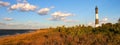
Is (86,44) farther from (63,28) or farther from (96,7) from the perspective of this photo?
(96,7)

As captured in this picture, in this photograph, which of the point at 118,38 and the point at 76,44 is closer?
the point at 76,44

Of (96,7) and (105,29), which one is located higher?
(96,7)

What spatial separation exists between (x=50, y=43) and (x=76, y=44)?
1645 millimetres

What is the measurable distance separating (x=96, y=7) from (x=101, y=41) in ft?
44.6

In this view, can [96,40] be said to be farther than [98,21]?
No

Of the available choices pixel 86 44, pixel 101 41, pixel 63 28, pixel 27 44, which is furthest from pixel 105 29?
pixel 27 44

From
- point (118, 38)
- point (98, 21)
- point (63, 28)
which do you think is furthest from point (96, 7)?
point (118, 38)

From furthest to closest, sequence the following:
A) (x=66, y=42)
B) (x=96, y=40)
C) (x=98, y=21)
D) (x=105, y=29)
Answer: (x=98, y=21)
(x=105, y=29)
(x=96, y=40)
(x=66, y=42)

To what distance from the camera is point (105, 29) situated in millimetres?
24391

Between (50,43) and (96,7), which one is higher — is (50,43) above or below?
below

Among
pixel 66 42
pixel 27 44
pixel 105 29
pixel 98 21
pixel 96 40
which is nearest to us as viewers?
pixel 27 44

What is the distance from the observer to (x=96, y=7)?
3194 cm

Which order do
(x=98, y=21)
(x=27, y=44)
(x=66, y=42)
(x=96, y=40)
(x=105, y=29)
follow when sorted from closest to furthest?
(x=27, y=44) → (x=66, y=42) → (x=96, y=40) → (x=105, y=29) → (x=98, y=21)

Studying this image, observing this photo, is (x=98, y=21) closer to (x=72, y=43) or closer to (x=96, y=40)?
(x=96, y=40)
